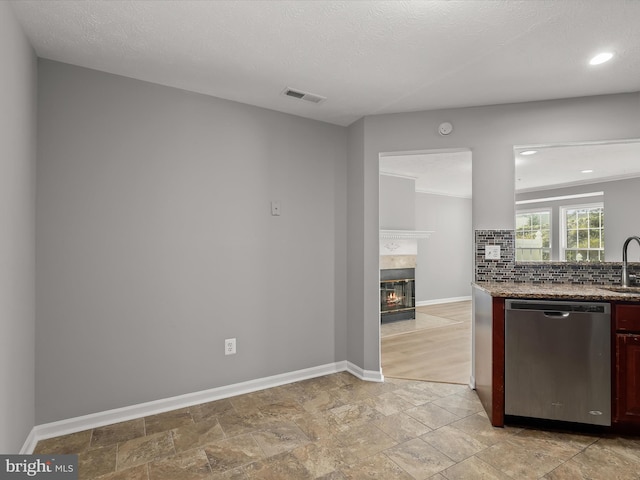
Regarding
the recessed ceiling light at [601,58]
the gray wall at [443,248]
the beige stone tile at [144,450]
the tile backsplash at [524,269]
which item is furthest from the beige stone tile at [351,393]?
the gray wall at [443,248]

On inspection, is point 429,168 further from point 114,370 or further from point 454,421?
point 114,370

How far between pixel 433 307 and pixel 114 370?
576cm

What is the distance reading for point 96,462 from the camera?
6.12 ft

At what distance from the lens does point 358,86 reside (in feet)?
8.34

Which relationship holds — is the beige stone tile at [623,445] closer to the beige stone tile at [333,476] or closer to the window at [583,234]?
the window at [583,234]

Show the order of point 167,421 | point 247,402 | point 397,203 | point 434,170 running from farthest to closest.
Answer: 1. point 397,203
2. point 434,170
3. point 247,402
4. point 167,421

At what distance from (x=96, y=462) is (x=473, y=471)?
2058 mm

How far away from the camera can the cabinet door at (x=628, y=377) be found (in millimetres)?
2047

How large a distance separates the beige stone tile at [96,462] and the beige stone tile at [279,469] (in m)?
0.76

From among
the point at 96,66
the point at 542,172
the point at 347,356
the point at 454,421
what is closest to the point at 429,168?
the point at 542,172

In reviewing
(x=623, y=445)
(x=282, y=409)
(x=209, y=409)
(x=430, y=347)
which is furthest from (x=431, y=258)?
(x=209, y=409)

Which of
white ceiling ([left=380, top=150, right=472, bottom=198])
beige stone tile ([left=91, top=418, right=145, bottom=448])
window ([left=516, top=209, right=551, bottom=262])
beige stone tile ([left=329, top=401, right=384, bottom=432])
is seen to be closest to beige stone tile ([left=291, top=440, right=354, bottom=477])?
beige stone tile ([left=329, top=401, right=384, bottom=432])

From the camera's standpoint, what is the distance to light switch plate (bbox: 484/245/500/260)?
2.84 meters

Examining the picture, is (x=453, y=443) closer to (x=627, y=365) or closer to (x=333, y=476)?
(x=333, y=476)
